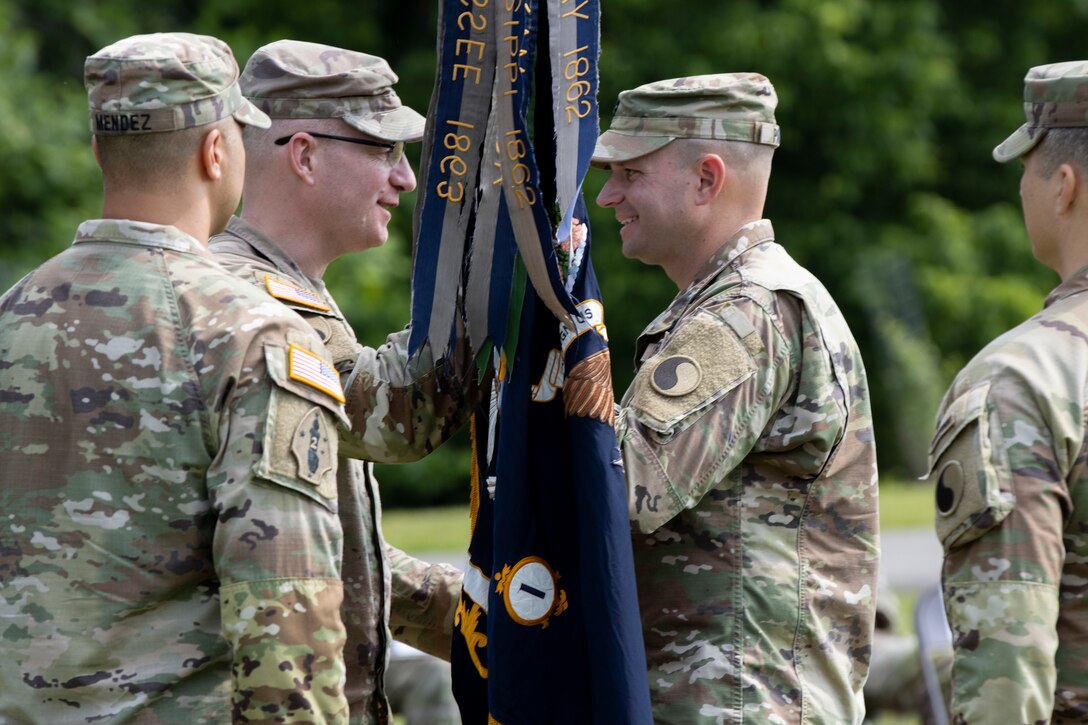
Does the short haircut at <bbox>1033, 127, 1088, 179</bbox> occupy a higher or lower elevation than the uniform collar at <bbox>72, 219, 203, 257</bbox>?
higher

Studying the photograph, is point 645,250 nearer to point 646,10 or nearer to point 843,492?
point 843,492

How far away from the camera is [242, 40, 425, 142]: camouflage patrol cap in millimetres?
3955

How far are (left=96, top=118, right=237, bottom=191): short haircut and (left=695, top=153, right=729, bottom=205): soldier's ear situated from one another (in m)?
1.30

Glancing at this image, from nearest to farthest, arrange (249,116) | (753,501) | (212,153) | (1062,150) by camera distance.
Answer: (212,153) < (249,116) < (1062,150) < (753,501)

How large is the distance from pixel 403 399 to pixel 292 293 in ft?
1.31

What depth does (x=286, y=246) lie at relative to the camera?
3973 mm

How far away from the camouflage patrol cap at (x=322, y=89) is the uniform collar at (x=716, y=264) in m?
0.78

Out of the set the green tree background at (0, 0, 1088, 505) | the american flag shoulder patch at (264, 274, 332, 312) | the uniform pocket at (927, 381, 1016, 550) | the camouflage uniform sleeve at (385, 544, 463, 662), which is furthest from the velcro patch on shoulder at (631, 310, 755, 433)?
the green tree background at (0, 0, 1088, 505)

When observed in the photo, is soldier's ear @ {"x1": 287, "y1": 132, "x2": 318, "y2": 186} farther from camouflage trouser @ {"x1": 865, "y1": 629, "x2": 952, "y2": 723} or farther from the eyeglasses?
camouflage trouser @ {"x1": 865, "y1": 629, "x2": 952, "y2": 723}

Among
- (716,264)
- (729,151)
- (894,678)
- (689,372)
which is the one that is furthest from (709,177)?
(894,678)

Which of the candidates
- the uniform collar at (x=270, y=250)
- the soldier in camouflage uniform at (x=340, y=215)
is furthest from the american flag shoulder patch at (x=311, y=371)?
the uniform collar at (x=270, y=250)

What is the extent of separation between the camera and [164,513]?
2.95m

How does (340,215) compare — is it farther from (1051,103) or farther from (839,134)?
(839,134)

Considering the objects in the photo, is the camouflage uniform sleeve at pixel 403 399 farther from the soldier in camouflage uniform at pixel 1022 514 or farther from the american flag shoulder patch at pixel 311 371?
the soldier in camouflage uniform at pixel 1022 514
